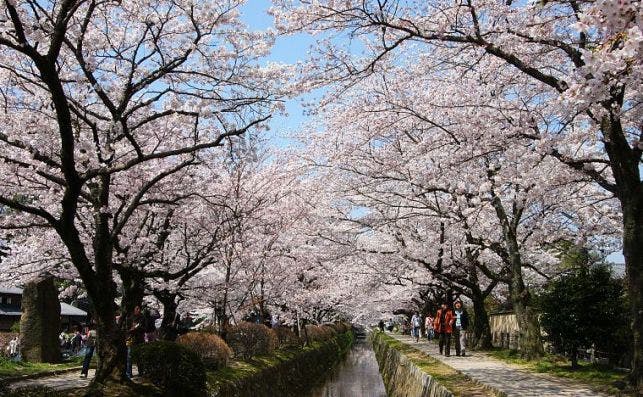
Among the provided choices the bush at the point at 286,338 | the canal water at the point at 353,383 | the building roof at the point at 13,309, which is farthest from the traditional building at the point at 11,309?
the canal water at the point at 353,383

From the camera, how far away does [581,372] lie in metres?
11.3

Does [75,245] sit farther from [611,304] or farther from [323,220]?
[323,220]

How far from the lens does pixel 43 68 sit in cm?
626

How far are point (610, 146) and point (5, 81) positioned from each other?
9.98 meters

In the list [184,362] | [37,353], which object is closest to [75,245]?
[184,362]

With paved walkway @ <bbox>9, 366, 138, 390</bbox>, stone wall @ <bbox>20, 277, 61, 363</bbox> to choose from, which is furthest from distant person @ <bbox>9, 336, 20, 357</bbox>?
paved walkway @ <bbox>9, 366, 138, 390</bbox>

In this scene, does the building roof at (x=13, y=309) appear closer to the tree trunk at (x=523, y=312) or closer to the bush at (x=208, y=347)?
the bush at (x=208, y=347)

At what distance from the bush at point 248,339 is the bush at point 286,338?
4.32 metres

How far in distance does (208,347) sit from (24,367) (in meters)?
5.12

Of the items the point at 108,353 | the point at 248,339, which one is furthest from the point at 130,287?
the point at 248,339

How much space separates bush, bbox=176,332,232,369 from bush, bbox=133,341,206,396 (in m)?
2.76

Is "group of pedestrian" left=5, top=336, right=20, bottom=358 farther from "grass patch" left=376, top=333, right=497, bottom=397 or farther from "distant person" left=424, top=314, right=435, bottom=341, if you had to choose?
"distant person" left=424, top=314, right=435, bottom=341

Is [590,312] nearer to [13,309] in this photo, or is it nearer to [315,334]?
[315,334]

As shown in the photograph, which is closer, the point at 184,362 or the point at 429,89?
the point at 184,362
